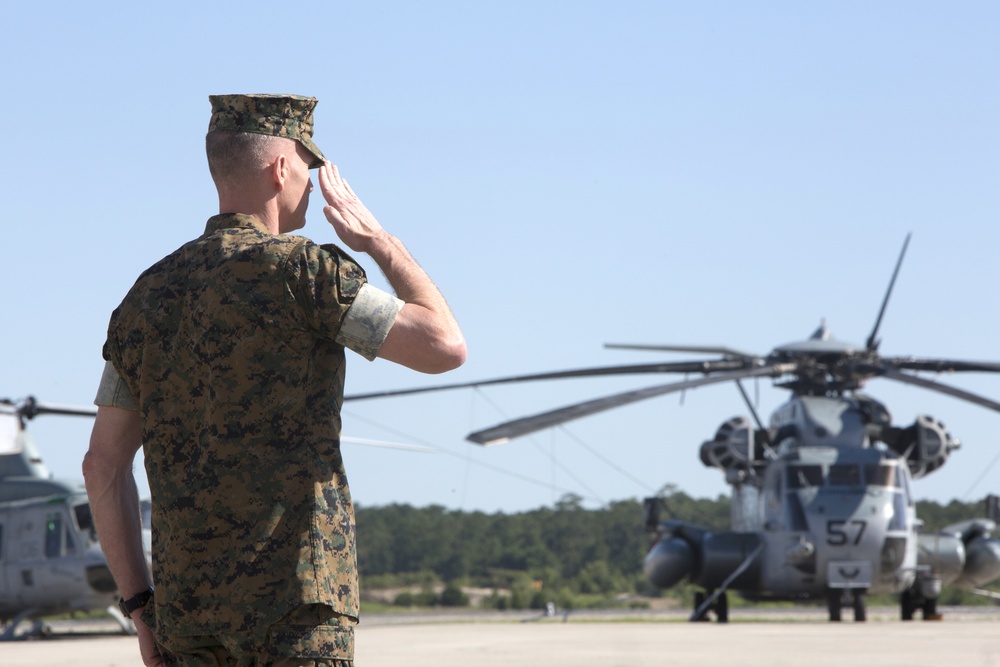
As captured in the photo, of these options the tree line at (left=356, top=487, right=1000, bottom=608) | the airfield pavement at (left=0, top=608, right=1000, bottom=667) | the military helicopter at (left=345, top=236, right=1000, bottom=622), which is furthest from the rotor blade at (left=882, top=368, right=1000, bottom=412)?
the tree line at (left=356, top=487, right=1000, bottom=608)

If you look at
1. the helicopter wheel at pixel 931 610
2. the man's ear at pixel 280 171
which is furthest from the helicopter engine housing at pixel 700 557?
the man's ear at pixel 280 171

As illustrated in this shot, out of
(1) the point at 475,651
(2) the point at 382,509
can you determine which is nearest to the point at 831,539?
(1) the point at 475,651

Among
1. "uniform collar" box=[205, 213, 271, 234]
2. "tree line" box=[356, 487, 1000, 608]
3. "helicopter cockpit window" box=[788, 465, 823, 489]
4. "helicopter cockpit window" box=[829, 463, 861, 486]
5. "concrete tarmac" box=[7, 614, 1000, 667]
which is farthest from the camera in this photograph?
"tree line" box=[356, 487, 1000, 608]

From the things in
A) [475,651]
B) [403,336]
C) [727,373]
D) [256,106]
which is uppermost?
[727,373]

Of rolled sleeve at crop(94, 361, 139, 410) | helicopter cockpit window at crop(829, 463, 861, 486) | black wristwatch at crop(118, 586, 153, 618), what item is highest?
helicopter cockpit window at crop(829, 463, 861, 486)

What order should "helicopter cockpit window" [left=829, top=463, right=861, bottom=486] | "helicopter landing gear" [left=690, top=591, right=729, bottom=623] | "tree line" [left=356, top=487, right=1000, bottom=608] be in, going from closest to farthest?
1. "helicopter cockpit window" [left=829, top=463, right=861, bottom=486]
2. "helicopter landing gear" [left=690, top=591, right=729, bottom=623]
3. "tree line" [left=356, top=487, right=1000, bottom=608]

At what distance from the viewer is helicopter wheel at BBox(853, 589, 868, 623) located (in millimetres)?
18600

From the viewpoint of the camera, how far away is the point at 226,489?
2.76 metres

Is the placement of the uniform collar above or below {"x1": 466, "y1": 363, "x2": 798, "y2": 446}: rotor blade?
below

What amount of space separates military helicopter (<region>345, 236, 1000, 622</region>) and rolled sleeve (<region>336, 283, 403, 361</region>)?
14.4 metres

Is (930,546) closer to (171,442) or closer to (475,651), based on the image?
(475,651)

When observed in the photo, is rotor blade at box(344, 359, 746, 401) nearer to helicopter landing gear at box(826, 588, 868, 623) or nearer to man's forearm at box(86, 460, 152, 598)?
helicopter landing gear at box(826, 588, 868, 623)

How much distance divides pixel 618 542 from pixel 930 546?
33946mm

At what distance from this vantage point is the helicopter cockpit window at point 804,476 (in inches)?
747
